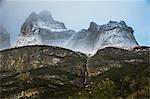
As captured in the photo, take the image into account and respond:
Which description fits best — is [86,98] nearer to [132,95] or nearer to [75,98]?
[75,98]

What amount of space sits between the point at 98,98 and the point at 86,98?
23.2 ft

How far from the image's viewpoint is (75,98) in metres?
199

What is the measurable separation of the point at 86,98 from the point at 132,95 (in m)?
25.6

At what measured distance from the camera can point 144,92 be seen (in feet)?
641

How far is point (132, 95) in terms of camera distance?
197250mm

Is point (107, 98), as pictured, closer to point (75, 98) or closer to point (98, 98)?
point (98, 98)

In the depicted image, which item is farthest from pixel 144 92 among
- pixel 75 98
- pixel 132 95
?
pixel 75 98

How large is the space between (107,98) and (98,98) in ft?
18.9

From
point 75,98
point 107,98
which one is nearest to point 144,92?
point 107,98

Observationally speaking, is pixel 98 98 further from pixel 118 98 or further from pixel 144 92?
pixel 144 92

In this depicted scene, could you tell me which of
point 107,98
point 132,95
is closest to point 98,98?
point 107,98

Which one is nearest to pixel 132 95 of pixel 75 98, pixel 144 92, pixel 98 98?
pixel 144 92

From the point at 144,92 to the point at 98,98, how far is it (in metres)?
25.6

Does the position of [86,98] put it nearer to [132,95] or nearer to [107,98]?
[107,98]
